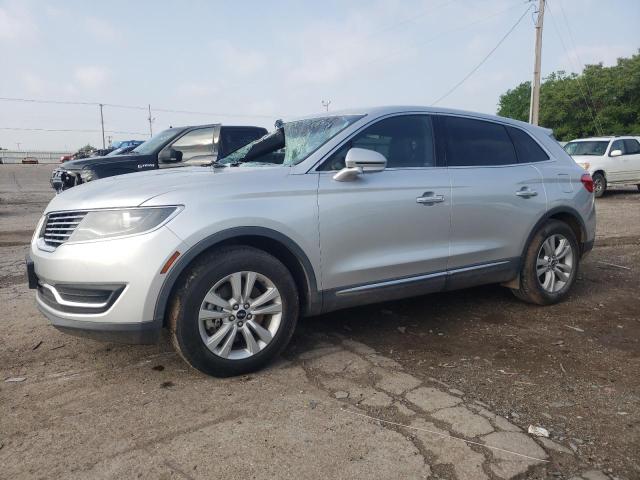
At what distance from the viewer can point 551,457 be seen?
8.00ft

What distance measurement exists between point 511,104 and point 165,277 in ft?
176

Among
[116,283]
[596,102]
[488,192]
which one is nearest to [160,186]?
[116,283]

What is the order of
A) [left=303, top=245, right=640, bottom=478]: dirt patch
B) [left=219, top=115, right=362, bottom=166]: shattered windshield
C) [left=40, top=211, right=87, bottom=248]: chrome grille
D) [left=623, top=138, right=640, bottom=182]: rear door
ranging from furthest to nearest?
1. [left=623, top=138, right=640, bottom=182]: rear door
2. [left=219, top=115, right=362, bottom=166]: shattered windshield
3. [left=40, top=211, right=87, bottom=248]: chrome grille
4. [left=303, top=245, right=640, bottom=478]: dirt patch

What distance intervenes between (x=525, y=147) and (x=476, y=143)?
25.9 inches

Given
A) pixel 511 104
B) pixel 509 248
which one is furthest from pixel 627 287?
pixel 511 104

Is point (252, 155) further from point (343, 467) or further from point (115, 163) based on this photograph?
point (115, 163)

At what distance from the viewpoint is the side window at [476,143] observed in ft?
14.1

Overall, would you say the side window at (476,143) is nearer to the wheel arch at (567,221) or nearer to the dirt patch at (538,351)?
the wheel arch at (567,221)

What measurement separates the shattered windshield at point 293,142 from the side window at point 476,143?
34.8 inches

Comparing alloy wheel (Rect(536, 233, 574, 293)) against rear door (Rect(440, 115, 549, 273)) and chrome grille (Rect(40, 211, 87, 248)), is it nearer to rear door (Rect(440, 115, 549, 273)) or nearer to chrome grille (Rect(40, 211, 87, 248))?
rear door (Rect(440, 115, 549, 273))

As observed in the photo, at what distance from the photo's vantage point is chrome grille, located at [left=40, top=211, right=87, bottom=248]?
3154 millimetres

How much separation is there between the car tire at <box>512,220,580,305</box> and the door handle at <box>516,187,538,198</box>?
34 centimetres

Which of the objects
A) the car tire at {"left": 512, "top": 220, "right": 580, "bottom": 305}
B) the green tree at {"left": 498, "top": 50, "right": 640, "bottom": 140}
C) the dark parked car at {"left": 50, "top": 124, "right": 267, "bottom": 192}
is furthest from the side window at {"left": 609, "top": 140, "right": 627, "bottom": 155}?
the green tree at {"left": 498, "top": 50, "right": 640, "bottom": 140}

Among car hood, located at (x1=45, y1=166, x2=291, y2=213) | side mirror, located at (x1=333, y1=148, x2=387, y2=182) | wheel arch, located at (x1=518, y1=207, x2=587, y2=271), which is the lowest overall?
wheel arch, located at (x1=518, y1=207, x2=587, y2=271)
